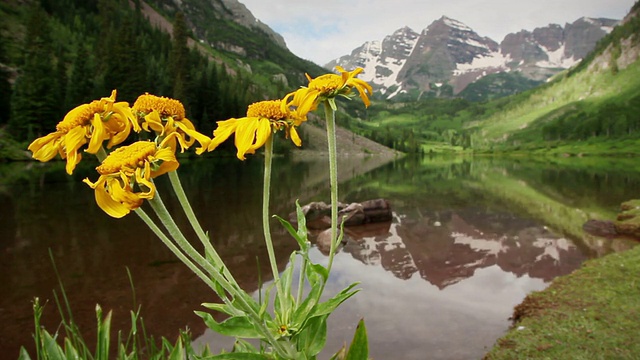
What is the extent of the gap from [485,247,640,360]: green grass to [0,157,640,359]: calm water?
1.05 metres

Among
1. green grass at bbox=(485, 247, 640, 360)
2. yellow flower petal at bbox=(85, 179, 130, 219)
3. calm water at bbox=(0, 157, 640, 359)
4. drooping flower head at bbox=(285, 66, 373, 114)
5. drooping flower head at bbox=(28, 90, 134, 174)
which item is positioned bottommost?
calm water at bbox=(0, 157, 640, 359)

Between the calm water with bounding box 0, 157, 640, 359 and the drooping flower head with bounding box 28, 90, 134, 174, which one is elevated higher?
the drooping flower head with bounding box 28, 90, 134, 174

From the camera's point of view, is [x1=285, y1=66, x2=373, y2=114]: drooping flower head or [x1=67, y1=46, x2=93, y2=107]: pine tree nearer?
[x1=285, y1=66, x2=373, y2=114]: drooping flower head

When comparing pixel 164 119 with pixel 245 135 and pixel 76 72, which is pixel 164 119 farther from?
pixel 76 72

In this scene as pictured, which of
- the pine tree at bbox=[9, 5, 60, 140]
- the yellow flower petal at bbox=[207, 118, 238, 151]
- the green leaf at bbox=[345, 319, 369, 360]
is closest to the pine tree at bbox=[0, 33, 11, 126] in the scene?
the pine tree at bbox=[9, 5, 60, 140]

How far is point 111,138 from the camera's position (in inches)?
90.7

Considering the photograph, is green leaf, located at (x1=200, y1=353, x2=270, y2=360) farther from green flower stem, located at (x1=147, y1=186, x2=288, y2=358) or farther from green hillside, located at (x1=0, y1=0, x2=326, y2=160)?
green hillside, located at (x1=0, y1=0, x2=326, y2=160)

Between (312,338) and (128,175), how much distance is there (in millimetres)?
1560

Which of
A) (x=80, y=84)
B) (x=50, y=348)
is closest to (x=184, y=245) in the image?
(x=50, y=348)

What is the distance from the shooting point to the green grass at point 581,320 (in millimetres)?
8625

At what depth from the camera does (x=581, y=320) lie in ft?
33.0

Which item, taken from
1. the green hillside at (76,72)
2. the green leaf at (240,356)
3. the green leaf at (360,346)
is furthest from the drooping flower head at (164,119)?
the green hillside at (76,72)

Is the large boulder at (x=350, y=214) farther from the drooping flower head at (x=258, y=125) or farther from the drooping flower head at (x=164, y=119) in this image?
the drooping flower head at (x=164, y=119)

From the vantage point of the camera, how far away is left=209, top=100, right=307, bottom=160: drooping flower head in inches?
95.0
